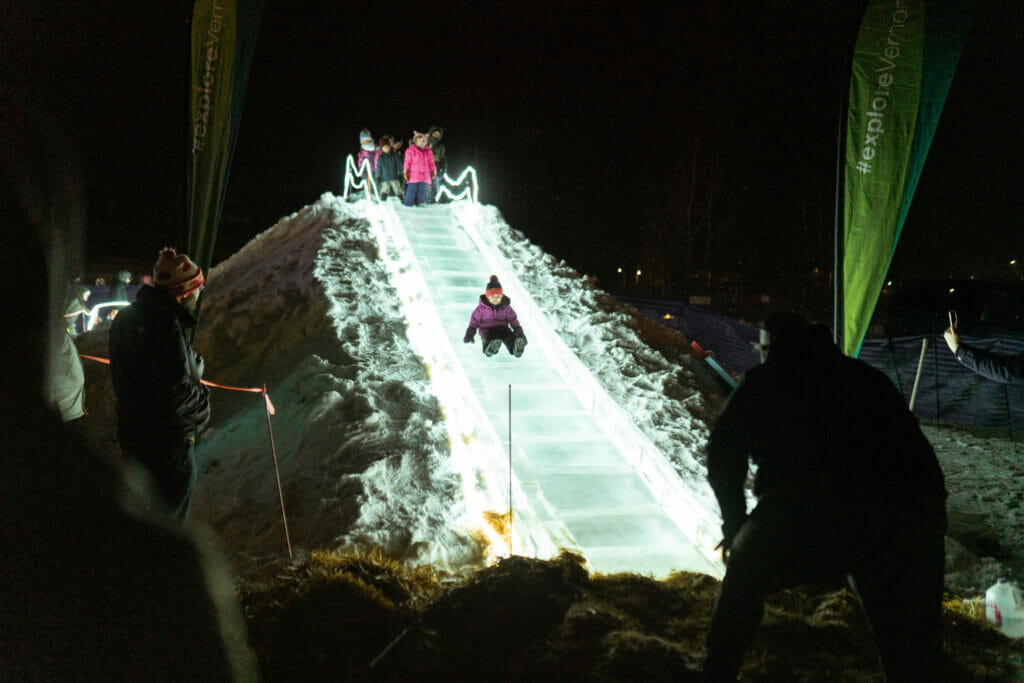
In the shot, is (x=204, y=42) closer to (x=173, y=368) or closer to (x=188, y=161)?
(x=188, y=161)

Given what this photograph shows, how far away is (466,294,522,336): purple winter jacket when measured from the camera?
8688 millimetres

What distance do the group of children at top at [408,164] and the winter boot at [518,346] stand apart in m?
8.25

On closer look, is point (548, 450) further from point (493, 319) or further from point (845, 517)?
point (845, 517)

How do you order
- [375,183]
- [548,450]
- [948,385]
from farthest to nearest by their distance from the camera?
1. [375,183]
2. [948,385]
3. [548,450]

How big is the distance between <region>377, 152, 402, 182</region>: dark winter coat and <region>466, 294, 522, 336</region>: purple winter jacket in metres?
8.54

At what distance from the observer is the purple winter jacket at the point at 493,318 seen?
28.5 ft

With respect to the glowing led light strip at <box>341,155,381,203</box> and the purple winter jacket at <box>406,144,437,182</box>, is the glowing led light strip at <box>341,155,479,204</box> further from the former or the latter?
the purple winter jacket at <box>406,144,437,182</box>

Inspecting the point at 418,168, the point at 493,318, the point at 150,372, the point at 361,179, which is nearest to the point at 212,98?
the point at 150,372

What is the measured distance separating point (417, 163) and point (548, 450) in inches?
420

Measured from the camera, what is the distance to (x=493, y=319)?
872 cm

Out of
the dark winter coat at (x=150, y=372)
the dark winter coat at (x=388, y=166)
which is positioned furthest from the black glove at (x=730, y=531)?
the dark winter coat at (x=388, y=166)

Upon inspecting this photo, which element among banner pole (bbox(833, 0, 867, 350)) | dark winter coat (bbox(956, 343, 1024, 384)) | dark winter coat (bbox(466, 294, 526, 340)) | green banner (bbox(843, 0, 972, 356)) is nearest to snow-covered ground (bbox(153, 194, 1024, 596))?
dark winter coat (bbox(466, 294, 526, 340))

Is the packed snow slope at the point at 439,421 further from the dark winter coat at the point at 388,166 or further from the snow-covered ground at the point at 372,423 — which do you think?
the dark winter coat at the point at 388,166

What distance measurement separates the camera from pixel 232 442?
734 centimetres
